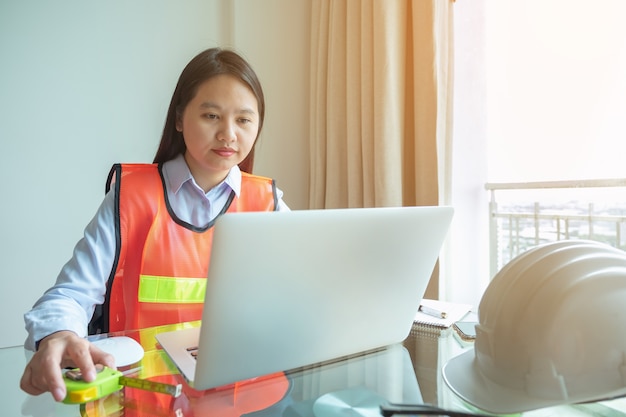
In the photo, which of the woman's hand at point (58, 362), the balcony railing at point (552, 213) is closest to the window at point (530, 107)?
the balcony railing at point (552, 213)

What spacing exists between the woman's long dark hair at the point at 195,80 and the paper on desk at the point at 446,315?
26.1 inches

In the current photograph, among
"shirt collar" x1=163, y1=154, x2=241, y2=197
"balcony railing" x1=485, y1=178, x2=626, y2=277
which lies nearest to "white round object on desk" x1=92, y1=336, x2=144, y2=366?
"shirt collar" x1=163, y1=154, x2=241, y2=197

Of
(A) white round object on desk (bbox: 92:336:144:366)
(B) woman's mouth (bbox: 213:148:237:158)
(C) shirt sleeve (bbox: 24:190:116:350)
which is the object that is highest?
(B) woman's mouth (bbox: 213:148:237:158)

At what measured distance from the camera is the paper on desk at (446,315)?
93cm

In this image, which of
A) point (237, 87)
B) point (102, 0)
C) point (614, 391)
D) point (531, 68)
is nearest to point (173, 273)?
point (237, 87)

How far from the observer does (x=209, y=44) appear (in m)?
2.30

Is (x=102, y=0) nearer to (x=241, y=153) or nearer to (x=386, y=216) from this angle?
(x=241, y=153)

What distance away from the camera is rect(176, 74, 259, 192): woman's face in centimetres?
109

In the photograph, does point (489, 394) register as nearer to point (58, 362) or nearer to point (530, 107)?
point (58, 362)

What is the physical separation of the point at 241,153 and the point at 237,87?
16cm

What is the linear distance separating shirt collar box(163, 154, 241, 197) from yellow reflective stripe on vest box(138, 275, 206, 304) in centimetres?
23

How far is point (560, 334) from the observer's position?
54 cm

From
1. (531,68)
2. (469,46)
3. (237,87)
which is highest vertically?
(469,46)

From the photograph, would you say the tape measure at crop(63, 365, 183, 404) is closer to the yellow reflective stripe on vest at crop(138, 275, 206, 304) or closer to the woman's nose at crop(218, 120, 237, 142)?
the yellow reflective stripe on vest at crop(138, 275, 206, 304)
